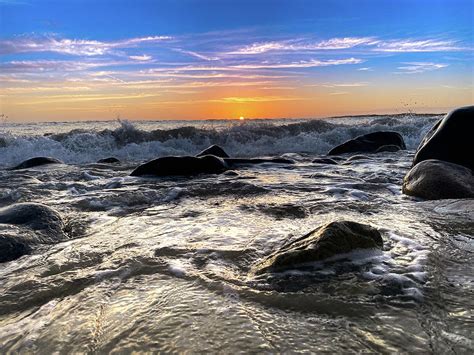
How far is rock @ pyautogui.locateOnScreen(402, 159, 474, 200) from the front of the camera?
16.5 feet

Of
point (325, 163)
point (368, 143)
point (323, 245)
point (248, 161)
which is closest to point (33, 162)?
point (248, 161)

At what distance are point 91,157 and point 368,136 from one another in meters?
8.99

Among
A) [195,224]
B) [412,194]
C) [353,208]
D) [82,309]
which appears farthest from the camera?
[412,194]

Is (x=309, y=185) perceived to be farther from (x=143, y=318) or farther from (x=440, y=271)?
(x=143, y=318)

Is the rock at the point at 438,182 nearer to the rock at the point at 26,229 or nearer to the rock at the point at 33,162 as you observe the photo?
the rock at the point at 26,229

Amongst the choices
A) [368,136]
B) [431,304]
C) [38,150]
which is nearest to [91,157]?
[38,150]

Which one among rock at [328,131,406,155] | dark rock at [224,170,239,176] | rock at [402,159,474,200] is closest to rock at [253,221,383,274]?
rock at [402,159,474,200]

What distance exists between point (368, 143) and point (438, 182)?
7801 millimetres

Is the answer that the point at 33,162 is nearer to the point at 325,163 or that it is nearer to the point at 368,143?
the point at 325,163

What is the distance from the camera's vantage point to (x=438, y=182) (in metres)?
5.21

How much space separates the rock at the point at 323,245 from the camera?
9.06 feet

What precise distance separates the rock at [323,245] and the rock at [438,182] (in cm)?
232

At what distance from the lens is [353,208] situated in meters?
4.61

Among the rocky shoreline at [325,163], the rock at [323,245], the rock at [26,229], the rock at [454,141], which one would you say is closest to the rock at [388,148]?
the rocky shoreline at [325,163]
